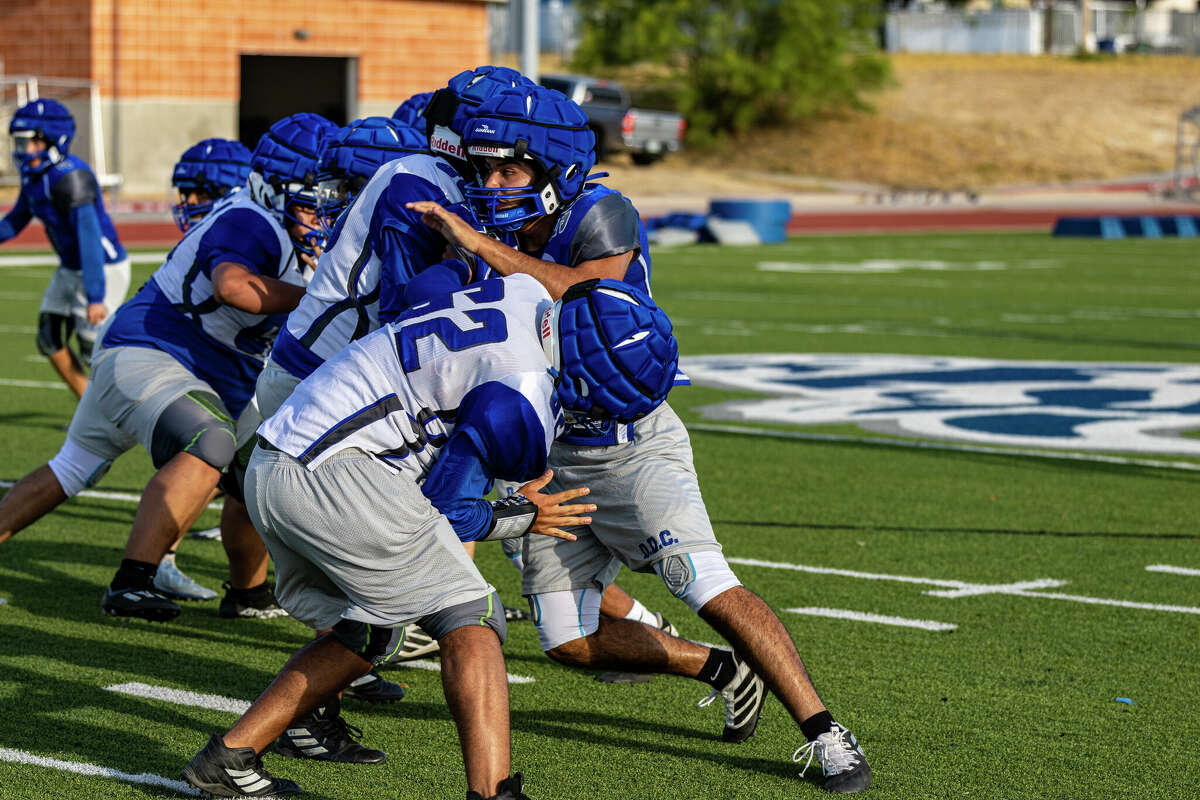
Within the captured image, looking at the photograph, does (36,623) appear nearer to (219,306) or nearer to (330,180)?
(219,306)

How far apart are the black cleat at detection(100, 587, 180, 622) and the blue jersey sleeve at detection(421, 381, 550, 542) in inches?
89.4

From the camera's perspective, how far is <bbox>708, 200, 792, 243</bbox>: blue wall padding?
28984 mm

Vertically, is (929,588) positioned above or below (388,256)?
below

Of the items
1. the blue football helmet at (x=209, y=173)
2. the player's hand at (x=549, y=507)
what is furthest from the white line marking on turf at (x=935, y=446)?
the player's hand at (x=549, y=507)

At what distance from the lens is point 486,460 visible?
12.8 ft

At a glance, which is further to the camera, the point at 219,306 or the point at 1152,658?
the point at 219,306

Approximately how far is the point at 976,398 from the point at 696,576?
299 inches

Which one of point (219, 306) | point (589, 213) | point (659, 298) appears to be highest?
point (589, 213)

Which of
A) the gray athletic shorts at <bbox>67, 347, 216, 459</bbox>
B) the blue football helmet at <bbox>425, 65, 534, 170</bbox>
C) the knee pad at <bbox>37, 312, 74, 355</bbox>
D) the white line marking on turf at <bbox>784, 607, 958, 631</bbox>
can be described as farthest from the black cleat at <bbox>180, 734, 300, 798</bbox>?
the knee pad at <bbox>37, 312, 74, 355</bbox>

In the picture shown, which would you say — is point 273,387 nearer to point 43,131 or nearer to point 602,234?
point 602,234

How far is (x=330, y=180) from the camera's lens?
564 centimetres

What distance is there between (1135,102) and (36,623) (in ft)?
172

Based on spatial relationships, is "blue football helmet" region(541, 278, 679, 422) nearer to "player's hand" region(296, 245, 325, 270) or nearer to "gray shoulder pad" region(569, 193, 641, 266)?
"gray shoulder pad" region(569, 193, 641, 266)

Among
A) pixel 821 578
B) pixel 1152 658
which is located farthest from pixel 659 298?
pixel 1152 658
